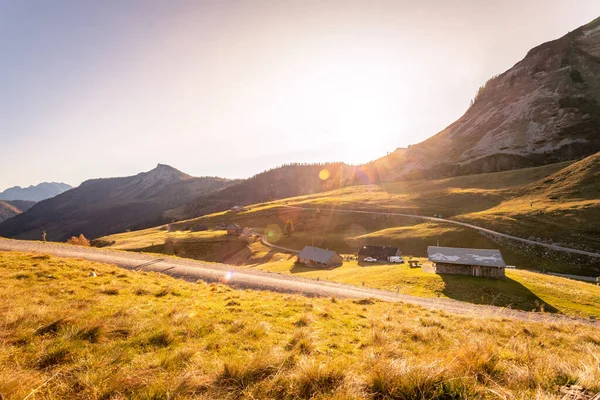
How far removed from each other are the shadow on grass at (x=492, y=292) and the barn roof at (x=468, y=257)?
321 centimetres

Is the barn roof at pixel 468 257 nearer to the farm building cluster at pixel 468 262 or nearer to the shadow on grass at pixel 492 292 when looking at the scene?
the farm building cluster at pixel 468 262

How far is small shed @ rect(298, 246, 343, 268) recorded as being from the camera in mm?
84125

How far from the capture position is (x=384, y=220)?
411 feet

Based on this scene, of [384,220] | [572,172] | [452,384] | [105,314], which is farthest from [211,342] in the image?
[572,172]

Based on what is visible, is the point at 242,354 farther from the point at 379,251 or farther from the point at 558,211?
the point at 558,211

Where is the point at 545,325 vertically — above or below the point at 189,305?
below

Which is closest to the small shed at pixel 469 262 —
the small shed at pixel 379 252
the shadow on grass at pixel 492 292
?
the shadow on grass at pixel 492 292

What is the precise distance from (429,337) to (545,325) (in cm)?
1147

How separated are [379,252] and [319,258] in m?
19.5

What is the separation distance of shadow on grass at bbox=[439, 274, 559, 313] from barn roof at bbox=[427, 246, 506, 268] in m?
3.21

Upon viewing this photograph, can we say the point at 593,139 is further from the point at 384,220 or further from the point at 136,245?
the point at 136,245

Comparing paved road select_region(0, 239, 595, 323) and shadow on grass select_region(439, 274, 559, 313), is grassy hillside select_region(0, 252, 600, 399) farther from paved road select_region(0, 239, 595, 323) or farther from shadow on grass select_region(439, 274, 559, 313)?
shadow on grass select_region(439, 274, 559, 313)

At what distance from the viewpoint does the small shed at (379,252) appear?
83.4 metres

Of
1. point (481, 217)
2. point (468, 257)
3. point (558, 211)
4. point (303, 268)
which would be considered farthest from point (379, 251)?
point (558, 211)
